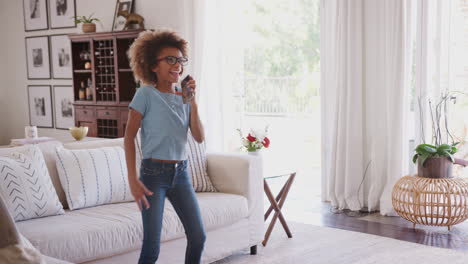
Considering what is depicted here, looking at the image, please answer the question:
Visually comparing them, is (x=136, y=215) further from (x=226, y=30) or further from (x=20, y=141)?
(x=226, y=30)

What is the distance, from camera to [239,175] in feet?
12.5

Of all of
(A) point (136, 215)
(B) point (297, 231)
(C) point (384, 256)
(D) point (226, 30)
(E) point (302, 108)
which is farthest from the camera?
(E) point (302, 108)

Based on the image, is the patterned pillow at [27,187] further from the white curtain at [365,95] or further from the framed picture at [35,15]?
the framed picture at [35,15]

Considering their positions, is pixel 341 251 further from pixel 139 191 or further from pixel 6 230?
pixel 6 230

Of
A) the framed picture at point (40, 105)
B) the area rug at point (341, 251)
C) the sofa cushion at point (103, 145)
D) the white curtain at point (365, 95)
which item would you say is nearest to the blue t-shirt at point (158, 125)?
the sofa cushion at point (103, 145)

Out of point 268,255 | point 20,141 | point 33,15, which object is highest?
point 33,15

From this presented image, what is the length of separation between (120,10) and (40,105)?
224 cm

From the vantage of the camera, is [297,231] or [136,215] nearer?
[136,215]

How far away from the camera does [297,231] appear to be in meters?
4.42

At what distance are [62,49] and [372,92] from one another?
4495 mm

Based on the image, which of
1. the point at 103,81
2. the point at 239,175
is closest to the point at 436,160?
the point at 239,175

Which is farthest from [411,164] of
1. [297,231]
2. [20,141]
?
[20,141]

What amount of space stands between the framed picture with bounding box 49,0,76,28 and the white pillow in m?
4.32

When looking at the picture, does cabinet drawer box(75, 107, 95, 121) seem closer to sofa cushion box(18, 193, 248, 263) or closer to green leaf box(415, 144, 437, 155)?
sofa cushion box(18, 193, 248, 263)
